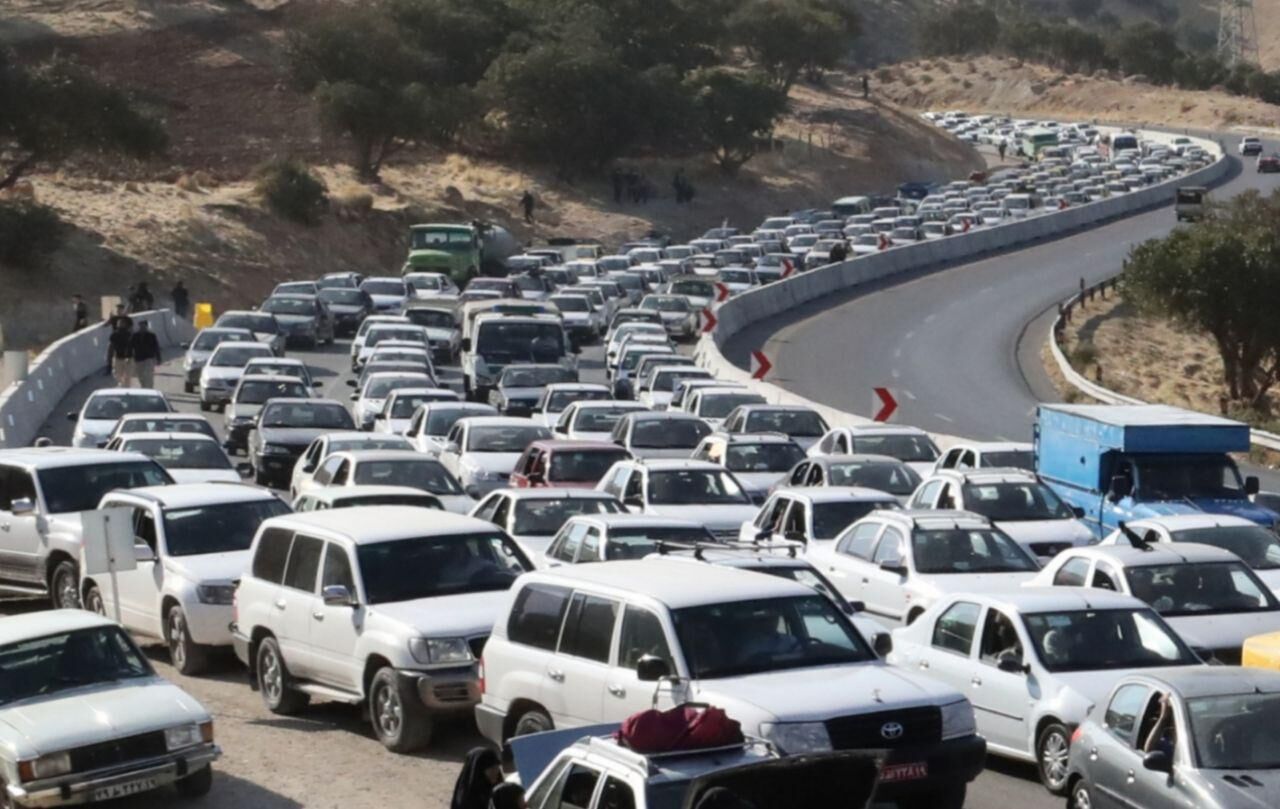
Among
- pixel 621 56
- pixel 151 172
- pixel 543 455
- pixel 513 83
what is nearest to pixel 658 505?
pixel 543 455

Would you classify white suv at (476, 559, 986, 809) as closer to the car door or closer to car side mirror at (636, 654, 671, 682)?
car side mirror at (636, 654, 671, 682)

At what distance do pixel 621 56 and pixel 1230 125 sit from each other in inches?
2639

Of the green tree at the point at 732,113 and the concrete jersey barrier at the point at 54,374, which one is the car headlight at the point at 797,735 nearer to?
the concrete jersey barrier at the point at 54,374

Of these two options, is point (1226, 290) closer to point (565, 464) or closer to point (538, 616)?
point (565, 464)

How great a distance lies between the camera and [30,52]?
11038cm

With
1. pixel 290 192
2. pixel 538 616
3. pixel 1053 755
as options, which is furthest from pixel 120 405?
pixel 290 192

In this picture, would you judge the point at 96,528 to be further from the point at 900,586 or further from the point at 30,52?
the point at 30,52

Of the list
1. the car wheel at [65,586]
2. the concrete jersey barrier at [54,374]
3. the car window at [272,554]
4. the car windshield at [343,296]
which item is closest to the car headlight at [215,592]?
the car window at [272,554]

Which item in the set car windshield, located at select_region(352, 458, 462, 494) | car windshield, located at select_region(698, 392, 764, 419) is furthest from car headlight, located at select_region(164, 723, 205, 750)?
car windshield, located at select_region(698, 392, 764, 419)

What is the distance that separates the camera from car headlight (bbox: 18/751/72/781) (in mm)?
13039

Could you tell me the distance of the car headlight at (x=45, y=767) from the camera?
1304cm

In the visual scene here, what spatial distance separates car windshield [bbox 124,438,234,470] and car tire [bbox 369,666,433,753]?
12164 millimetres

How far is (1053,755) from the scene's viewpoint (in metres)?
13.8

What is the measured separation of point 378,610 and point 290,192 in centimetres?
7118
